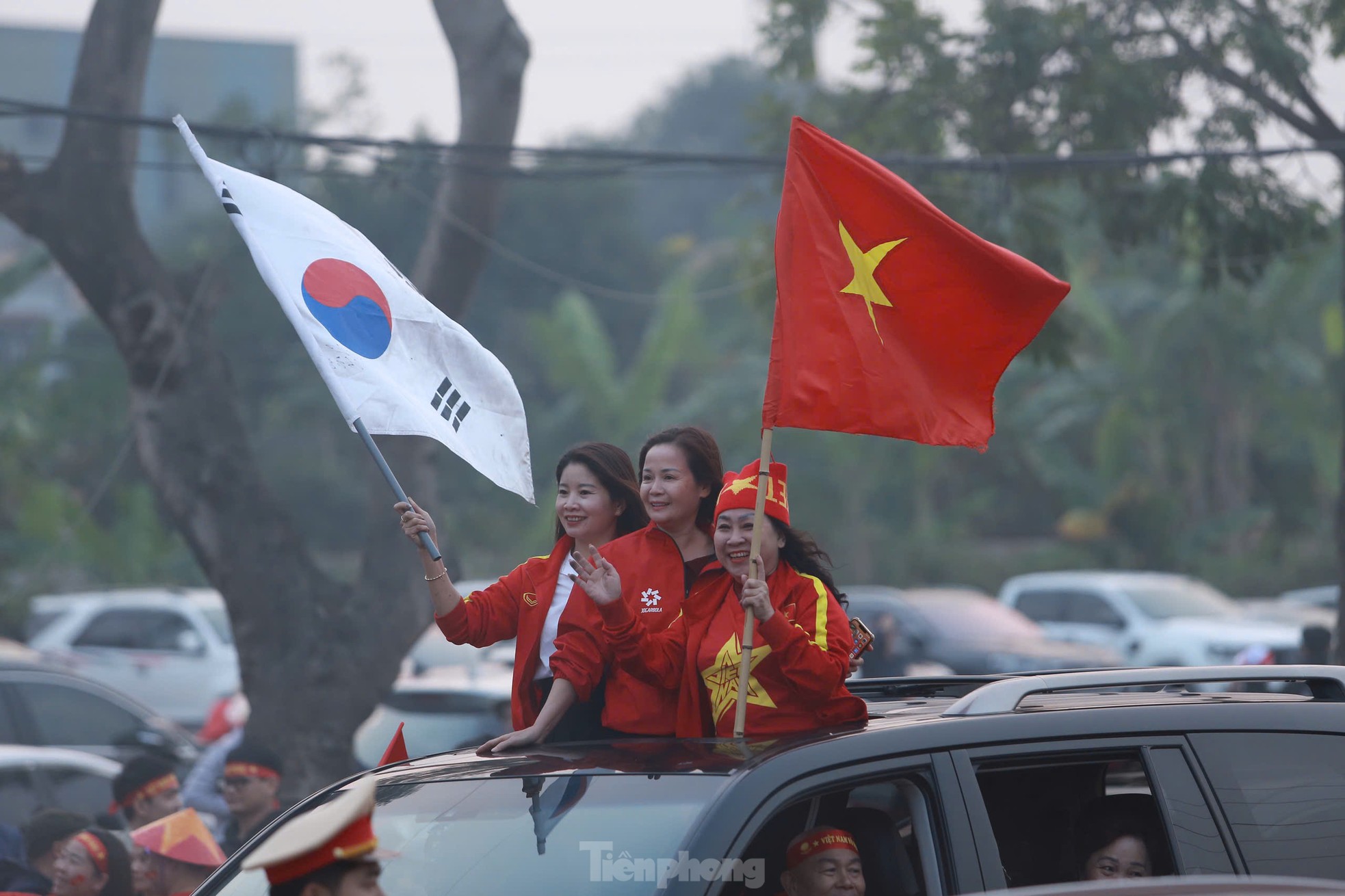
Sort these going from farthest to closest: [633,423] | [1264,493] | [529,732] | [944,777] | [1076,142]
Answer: [1264,493], [633,423], [1076,142], [529,732], [944,777]

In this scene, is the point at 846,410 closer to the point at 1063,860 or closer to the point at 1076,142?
the point at 1063,860

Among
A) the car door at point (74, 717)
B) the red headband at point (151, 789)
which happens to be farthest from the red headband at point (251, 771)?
the car door at point (74, 717)

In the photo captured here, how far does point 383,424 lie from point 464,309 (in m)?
4.56

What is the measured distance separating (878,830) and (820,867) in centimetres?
20

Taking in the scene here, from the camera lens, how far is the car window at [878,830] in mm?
3105

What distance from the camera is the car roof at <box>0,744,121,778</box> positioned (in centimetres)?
820

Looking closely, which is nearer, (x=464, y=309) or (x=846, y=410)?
(x=846, y=410)

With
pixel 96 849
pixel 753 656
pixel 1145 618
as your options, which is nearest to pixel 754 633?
pixel 753 656

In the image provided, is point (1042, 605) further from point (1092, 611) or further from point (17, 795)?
point (17, 795)

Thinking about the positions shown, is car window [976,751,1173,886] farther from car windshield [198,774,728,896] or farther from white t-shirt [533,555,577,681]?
white t-shirt [533,555,577,681]

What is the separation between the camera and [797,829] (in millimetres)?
3301

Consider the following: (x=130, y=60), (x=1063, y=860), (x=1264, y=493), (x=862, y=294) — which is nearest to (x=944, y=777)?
(x=1063, y=860)

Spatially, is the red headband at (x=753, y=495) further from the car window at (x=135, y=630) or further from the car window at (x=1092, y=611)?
the car window at (x=1092, y=611)

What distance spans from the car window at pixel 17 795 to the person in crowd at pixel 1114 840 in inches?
246
